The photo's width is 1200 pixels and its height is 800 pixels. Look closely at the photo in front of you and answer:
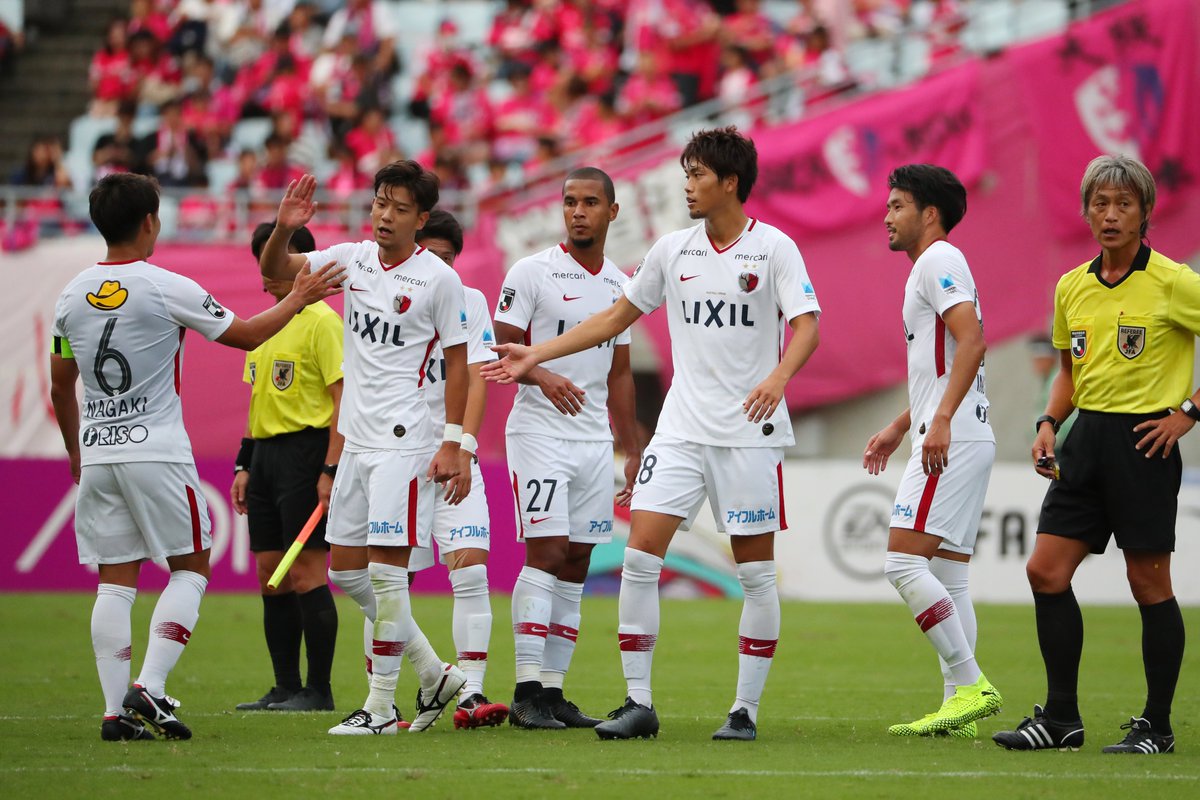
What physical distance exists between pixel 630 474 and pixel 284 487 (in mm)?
1939

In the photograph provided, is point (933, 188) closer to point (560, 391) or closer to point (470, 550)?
point (560, 391)

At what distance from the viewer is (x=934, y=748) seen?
681 cm

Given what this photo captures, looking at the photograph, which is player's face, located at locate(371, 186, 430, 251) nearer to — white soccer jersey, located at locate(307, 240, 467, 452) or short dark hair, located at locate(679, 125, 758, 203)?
white soccer jersey, located at locate(307, 240, 467, 452)

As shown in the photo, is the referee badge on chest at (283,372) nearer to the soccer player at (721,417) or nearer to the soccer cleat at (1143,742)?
the soccer player at (721,417)

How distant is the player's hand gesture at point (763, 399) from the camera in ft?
22.0

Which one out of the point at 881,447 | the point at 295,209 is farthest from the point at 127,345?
the point at 881,447

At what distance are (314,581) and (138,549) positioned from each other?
5.29 feet

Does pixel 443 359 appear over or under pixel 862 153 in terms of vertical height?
under

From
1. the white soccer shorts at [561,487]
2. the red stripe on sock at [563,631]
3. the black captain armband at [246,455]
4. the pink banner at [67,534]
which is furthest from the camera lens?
the pink banner at [67,534]

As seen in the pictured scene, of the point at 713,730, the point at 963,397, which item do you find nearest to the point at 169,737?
the point at 713,730

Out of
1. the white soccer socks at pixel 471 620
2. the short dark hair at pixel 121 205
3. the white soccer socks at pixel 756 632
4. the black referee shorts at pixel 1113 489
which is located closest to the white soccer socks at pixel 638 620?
the white soccer socks at pixel 756 632

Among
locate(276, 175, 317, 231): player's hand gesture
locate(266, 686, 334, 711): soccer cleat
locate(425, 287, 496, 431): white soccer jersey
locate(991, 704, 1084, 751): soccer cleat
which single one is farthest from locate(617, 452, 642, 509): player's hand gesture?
locate(991, 704, 1084, 751): soccer cleat

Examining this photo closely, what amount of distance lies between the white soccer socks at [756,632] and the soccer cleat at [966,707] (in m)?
0.88

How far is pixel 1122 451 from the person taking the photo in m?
6.63
